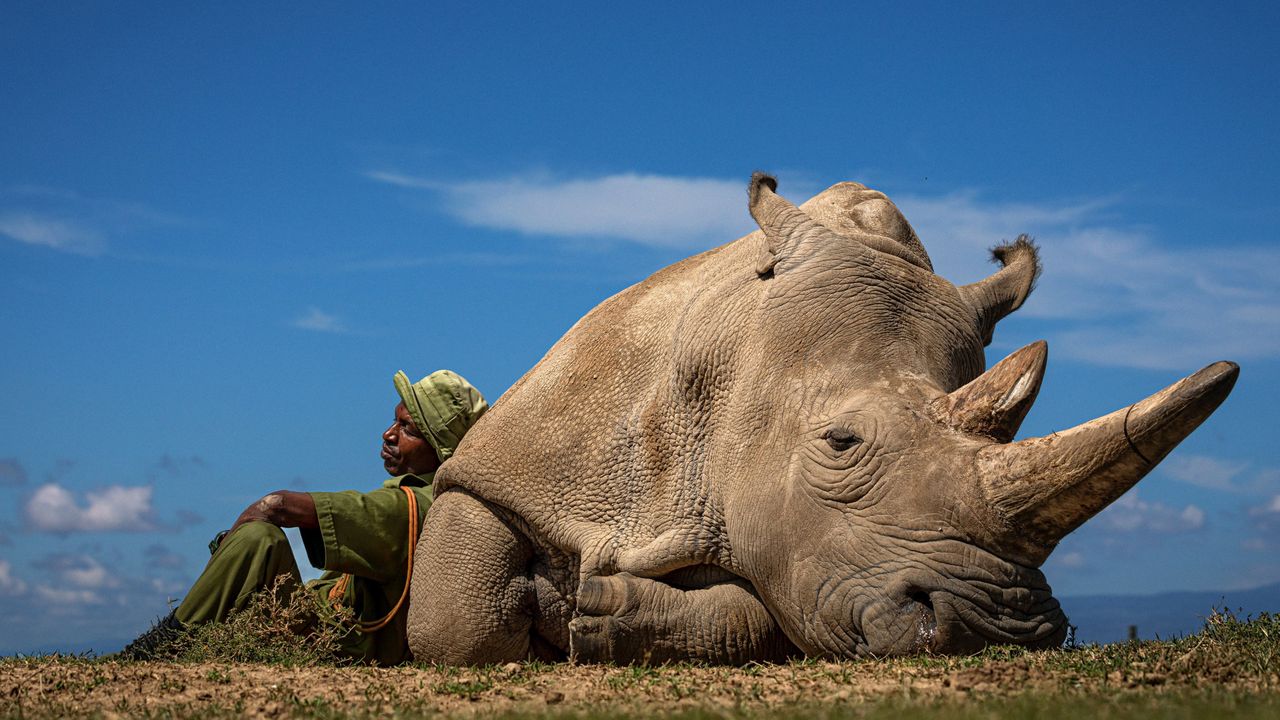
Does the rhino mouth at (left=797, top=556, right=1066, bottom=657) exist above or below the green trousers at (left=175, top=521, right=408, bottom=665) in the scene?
below

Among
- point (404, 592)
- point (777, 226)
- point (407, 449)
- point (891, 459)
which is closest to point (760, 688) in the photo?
point (891, 459)

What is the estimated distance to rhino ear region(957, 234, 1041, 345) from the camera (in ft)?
26.3

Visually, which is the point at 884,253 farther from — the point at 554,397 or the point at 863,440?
the point at 554,397

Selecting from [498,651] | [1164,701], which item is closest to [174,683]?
[498,651]

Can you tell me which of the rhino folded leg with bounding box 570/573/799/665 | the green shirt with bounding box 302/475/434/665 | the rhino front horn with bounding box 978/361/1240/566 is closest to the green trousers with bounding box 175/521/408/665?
the green shirt with bounding box 302/475/434/665

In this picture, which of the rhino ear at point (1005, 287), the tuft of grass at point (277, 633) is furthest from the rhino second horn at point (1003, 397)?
the tuft of grass at point (277, 633)

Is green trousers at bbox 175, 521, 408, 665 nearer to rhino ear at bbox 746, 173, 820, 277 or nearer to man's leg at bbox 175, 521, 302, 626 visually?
man's leg at bbox 175, 521, 302, 626

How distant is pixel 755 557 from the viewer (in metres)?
6.96

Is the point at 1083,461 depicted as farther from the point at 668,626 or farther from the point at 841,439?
the point at 668,626

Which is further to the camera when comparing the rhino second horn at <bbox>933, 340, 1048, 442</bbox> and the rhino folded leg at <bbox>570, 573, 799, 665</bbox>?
the rhino folded leg at <bbox>570, 573, 799, 665</bbox>

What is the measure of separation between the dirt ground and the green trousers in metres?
1.46

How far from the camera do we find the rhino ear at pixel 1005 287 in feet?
26.3

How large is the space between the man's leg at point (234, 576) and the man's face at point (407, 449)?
4.97ft

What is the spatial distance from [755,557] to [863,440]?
97cm
